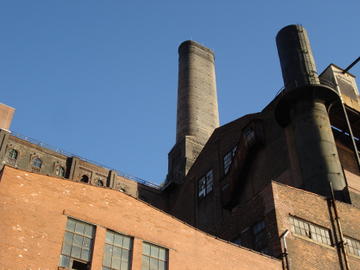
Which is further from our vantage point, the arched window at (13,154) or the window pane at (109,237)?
the arched window at (13,154)

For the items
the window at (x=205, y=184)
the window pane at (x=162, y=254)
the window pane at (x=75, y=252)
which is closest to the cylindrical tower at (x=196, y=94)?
the window at (x=205, y=184)

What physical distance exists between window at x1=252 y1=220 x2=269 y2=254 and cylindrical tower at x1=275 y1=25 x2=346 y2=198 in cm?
419

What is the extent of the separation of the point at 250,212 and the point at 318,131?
6885mm

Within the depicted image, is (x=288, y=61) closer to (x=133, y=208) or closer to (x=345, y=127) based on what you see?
(x=345, y=127)

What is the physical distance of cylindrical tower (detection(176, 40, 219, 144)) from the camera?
180 ft

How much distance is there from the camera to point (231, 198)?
103 feet

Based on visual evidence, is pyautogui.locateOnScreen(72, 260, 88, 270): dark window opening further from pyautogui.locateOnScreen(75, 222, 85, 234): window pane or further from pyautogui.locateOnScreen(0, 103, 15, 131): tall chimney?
pyautogui.locateOnScreen(0, 103, 15, 131): tall chimney

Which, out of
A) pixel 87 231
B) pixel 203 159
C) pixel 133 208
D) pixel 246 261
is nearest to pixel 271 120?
pixel 203 159

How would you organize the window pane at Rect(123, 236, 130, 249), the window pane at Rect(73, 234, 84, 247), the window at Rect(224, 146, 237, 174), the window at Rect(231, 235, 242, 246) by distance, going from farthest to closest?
the window at Rect(224, 146, 237, 174) < the window at Rect(231, 235, 242, 246) < the window pane at Rect(123, 236, 130, 249) < the window pane at Rect(73, 234, 84, 247)

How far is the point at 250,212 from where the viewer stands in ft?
77.4

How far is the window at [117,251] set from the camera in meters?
16.1

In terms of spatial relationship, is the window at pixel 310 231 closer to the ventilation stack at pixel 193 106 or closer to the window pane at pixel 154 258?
the window pane at pixel 154 258

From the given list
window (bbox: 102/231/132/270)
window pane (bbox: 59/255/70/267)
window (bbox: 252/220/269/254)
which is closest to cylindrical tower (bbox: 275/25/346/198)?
window (bbox: 252/220/269/254)

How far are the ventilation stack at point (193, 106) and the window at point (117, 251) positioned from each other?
2944 centimetres
